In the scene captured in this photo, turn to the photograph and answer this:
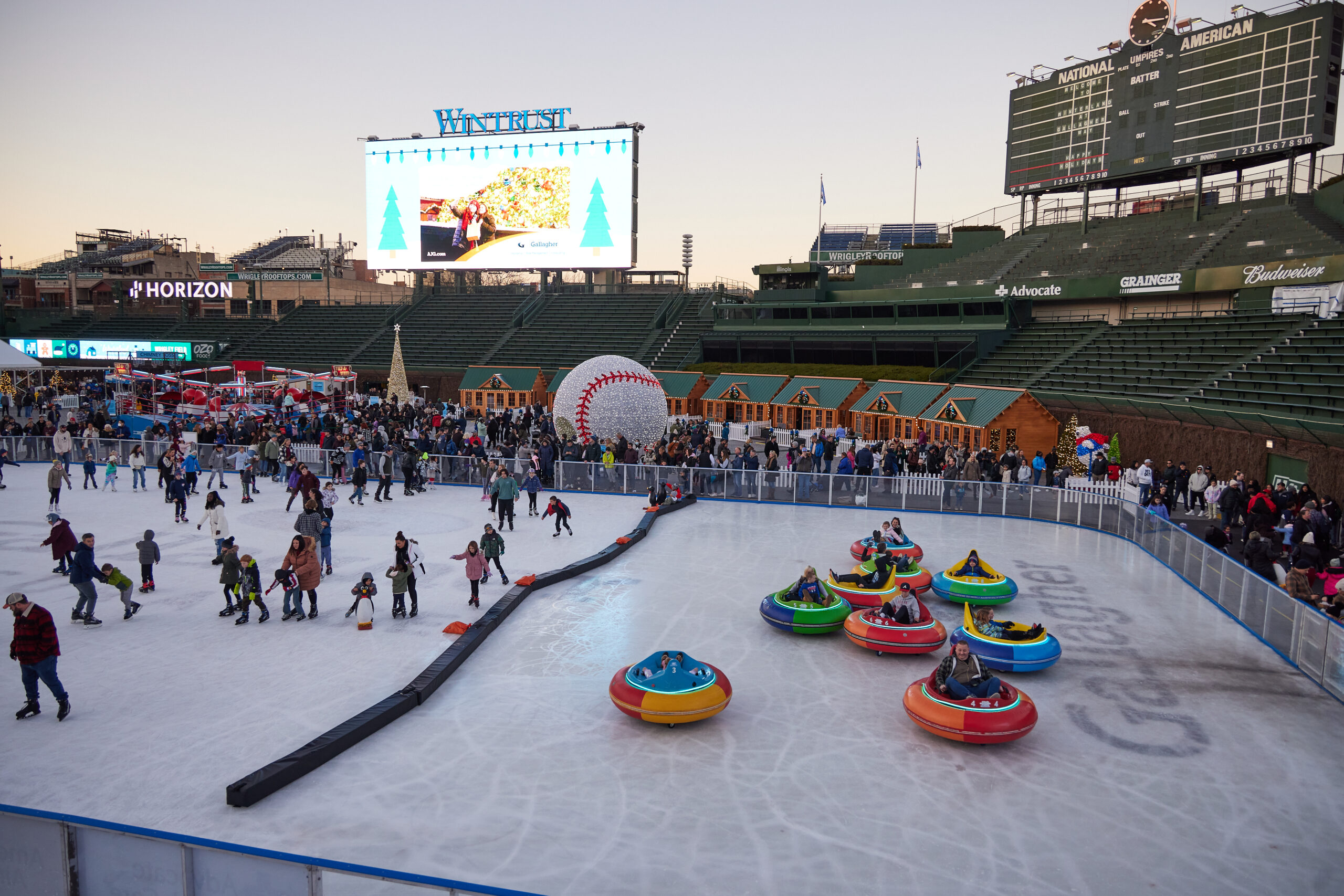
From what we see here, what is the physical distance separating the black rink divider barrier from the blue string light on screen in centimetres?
3914

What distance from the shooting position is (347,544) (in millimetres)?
18016

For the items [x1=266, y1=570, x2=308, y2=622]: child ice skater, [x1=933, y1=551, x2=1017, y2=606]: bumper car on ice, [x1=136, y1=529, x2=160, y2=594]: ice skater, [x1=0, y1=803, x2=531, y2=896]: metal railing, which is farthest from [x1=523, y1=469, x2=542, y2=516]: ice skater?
[x1=0, y1=803, x2=531, y2=896]: metal railing

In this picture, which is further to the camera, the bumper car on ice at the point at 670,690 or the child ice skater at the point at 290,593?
the child ice skater at the point at 290,593

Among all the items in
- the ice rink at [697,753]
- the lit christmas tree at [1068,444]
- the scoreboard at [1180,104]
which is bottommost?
the ice rink at [697,753]

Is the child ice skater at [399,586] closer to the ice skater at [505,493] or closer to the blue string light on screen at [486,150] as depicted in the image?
the ice skater at [505,493]

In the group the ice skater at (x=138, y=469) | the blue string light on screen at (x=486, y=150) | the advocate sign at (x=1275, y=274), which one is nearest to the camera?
the ice skater at (x=138, y=469)

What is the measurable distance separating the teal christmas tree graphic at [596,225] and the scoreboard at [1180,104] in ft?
73.3

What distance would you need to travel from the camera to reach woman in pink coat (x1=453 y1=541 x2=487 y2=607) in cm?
1373

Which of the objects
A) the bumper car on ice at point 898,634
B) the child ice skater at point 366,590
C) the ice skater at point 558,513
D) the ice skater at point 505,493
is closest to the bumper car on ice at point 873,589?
the bumper car on ice at point 898,634

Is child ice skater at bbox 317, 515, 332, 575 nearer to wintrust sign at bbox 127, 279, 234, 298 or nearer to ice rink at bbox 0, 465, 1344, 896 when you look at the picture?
ice rink at bbox 0, 465, 1344, 896

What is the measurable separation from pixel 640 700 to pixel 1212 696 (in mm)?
7496

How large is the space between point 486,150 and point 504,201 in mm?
3146

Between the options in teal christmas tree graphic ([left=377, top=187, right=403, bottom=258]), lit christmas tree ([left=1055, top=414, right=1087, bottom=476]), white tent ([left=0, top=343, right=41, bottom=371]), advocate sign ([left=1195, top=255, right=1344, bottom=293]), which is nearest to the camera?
white tent ([left=0, top=343, right=41, bottom=371])

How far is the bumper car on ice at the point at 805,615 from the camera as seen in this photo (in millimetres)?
12656
